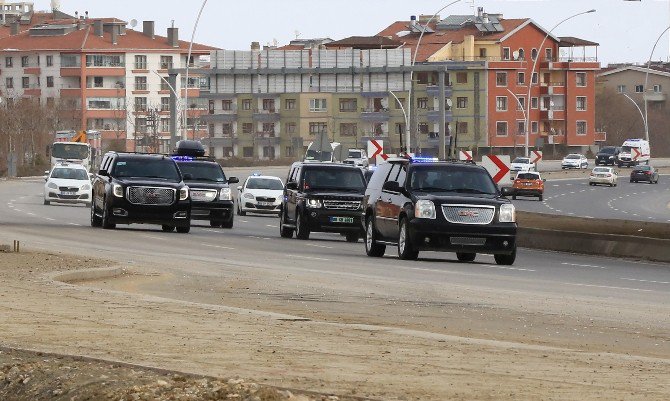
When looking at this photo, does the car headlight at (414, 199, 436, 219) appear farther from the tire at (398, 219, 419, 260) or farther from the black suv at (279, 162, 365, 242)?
the black suv at (279, 162, 365, 242)

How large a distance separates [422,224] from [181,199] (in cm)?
1159

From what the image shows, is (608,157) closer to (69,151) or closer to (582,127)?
(582,127)

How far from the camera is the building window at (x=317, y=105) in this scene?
187m

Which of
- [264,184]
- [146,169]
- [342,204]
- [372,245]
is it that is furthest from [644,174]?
[372,245]

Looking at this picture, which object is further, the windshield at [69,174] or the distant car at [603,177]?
the distant car at [603,177]

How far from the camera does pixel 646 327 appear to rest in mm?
17469

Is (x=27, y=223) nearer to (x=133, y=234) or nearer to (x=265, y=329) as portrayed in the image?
(x=133, y=234)

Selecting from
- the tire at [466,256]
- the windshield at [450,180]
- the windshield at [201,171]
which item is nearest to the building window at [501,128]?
the windshield at [201,171]

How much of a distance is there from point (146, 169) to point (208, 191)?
394 centimetres

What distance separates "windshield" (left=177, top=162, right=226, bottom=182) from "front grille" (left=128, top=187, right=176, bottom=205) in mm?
5872

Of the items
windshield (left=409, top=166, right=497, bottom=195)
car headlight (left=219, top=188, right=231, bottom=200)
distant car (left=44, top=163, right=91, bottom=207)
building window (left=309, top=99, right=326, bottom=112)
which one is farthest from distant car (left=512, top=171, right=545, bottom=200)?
building window (left=309, top=99, right=326, bottom=112)

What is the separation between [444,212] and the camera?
29.8m

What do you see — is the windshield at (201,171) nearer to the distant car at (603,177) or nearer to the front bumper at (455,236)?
the front bumper at (455,236)

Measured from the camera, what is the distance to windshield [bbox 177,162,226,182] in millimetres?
46125
